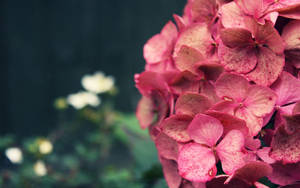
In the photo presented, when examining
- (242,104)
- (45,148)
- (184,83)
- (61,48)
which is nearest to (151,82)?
(184,83)

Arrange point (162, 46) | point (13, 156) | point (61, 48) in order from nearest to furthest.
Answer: point (162, 46) → point (13, 156) → point (61, 48)

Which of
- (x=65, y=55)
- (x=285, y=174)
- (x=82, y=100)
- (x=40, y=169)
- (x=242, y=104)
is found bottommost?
(x=285, y=174)

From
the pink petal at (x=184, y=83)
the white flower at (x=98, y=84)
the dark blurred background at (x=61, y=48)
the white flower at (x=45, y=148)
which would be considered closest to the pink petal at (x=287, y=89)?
the pink petal at (x=184, y=83)

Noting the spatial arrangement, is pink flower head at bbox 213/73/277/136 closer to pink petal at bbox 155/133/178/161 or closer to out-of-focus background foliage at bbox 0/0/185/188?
pink petal at bbox 155/133/178/161

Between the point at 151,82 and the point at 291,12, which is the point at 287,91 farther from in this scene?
the point at 151,82

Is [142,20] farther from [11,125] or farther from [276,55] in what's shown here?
[276,55]

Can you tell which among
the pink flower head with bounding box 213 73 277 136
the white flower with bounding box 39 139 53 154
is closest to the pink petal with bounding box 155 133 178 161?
the pink flower head with bounding box 213 73 277 136

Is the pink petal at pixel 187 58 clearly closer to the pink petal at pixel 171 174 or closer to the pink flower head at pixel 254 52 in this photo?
the pink flower head at pixel 254 52

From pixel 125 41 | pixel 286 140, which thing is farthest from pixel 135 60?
pixel 286 140
